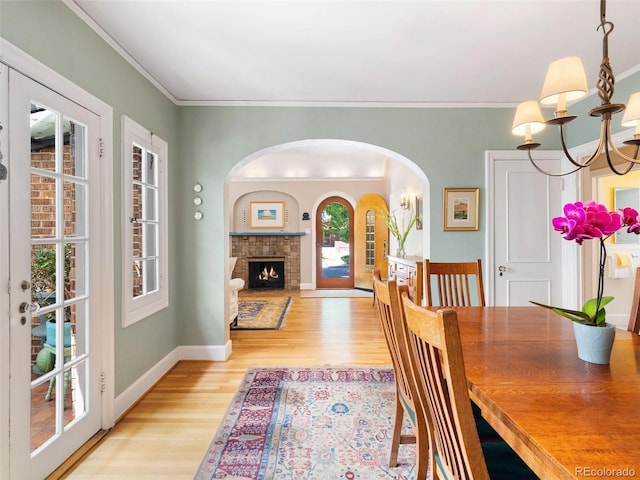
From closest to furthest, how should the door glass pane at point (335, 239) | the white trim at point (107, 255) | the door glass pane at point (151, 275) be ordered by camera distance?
the white trim at point (107, 255)
the door glass pane at point (151, 275)
the door glass pane at point (335, 239)

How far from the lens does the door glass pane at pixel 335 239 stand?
25.5 ft

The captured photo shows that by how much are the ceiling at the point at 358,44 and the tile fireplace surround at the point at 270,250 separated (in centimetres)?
473

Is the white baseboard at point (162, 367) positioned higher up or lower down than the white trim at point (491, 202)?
lower down

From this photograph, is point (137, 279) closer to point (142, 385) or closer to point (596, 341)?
point (142, 385)

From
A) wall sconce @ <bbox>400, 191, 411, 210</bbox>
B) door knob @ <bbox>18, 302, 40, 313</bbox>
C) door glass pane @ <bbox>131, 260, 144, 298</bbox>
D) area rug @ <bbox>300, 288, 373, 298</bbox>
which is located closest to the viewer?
door knob @ <bbox>18, 302, 40, 313</bbox>

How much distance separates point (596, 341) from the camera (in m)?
1.19

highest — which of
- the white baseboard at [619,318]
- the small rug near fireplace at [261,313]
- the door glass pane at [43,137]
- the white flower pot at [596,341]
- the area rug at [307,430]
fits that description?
the door glass pane at [43,137]

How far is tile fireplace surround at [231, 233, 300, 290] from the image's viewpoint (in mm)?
7676

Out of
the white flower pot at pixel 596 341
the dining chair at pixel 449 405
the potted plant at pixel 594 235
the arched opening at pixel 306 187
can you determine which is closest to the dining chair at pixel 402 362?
the dining chair at pixel 449 405

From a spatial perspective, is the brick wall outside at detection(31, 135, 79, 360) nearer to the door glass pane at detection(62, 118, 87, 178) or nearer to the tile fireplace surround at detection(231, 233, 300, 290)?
the door glass pane at detection(62, 118, 87, 178)

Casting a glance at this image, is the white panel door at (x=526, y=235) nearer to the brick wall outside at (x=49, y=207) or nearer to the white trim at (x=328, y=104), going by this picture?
the white trim at (x=328, y=104)

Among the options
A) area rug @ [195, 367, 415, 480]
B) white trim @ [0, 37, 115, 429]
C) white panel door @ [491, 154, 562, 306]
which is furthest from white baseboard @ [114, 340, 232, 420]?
white panel door @ [491, 154, 562, 306]

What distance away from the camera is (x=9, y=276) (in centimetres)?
147

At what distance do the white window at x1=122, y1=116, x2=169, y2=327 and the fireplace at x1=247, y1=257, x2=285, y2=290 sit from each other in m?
4.70
